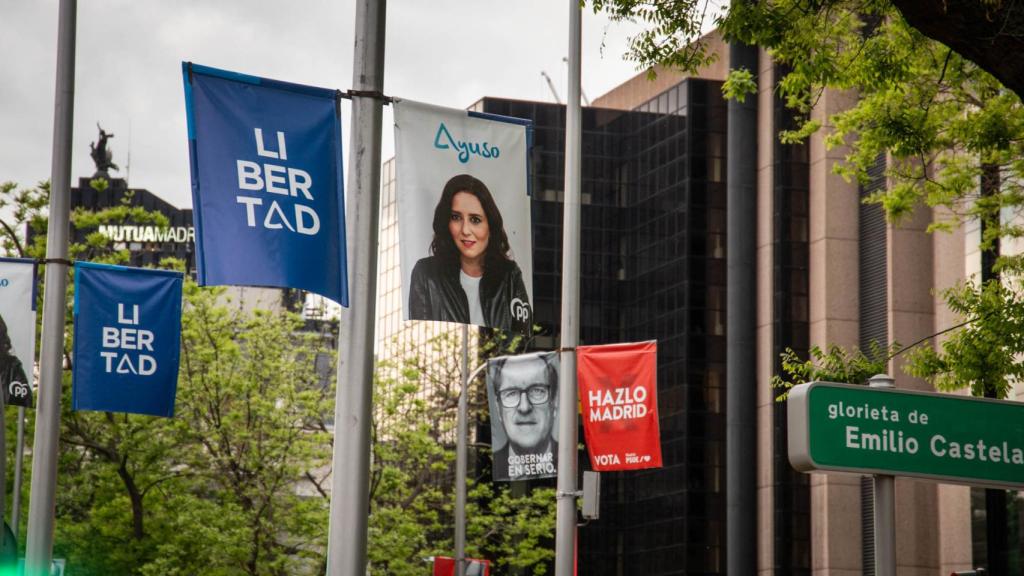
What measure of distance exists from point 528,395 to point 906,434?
1625cm

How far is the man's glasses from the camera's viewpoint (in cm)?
2327

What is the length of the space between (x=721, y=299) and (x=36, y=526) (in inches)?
2537

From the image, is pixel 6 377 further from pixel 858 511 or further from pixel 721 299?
pixel 721 299

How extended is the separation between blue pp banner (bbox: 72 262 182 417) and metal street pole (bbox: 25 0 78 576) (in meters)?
0.40

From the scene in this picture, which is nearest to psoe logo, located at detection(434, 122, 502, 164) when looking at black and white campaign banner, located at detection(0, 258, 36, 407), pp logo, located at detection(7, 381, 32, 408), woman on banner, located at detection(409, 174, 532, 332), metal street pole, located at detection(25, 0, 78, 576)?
woman on banner, located at detection(409, 174, 532, 332)

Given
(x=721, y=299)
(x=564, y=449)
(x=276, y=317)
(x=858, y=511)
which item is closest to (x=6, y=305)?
(x=564, y=449)

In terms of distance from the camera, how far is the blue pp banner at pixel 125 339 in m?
16.2

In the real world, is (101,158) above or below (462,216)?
above

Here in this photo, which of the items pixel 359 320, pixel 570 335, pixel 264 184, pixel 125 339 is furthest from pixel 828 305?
pixel 264 184

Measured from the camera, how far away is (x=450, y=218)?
10.9m

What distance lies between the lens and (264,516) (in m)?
34.8

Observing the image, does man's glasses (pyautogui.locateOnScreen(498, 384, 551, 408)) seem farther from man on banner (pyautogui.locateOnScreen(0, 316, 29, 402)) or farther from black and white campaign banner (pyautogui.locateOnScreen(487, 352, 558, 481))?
man on banner (pyautogui.locateOnScreen(0, 316, 29, 402))

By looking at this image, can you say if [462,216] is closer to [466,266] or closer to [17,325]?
[466,266]

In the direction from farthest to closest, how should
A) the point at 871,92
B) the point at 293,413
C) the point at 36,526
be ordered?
the point at 293,413 → the point at 871,92 → the point at 36,526
